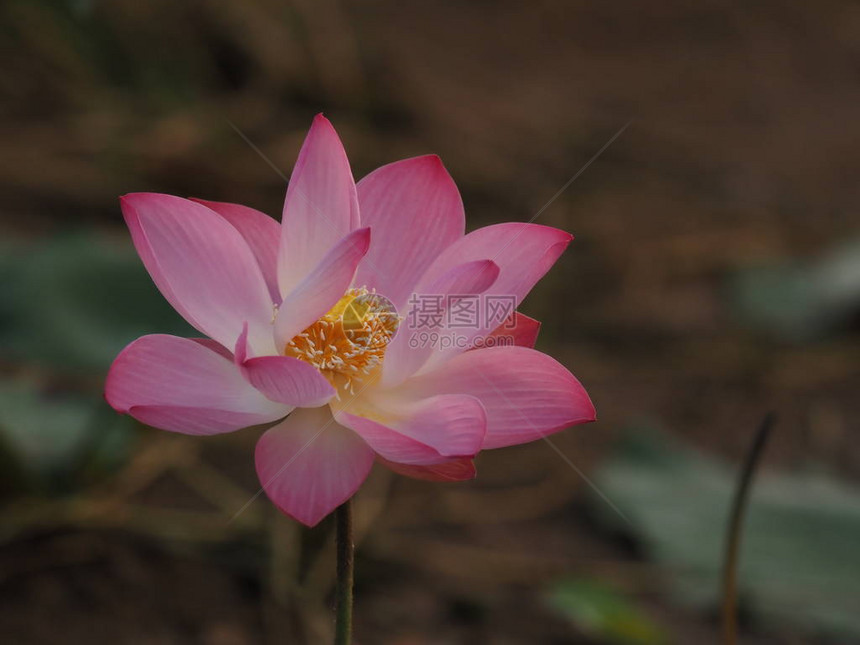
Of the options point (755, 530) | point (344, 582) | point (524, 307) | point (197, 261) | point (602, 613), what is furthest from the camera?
point (524, 307)

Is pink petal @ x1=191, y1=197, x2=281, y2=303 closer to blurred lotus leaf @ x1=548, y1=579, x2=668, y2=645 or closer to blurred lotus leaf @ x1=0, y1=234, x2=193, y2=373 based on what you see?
blurred lotus leaf @ x1=0, y1=234, x2=193, y2=373

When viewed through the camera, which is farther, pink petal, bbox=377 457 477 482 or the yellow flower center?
the yellow flower center

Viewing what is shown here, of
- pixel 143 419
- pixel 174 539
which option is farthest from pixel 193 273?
pixel 174 539

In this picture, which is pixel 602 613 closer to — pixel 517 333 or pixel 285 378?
pixel 517 333

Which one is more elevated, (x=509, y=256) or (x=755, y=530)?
(x=509, y=256)

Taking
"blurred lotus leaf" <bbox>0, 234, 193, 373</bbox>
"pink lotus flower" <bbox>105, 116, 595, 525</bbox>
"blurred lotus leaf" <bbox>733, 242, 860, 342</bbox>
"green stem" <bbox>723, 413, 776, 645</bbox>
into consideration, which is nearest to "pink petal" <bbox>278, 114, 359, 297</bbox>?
"pink lotus flower" <bbox>105, 116, 595, 525</bbox>

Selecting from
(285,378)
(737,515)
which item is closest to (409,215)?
(285,378)
